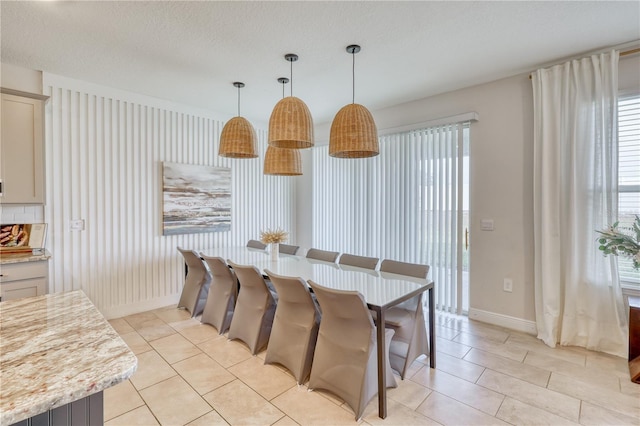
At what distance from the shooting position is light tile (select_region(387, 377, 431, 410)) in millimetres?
2084

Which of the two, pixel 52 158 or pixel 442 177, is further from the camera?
pixel 442 177

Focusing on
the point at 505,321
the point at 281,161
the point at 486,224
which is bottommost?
the point at 505,321

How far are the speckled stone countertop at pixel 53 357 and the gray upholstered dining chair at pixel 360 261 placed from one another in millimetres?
2382

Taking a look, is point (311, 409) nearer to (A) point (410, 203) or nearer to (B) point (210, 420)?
(B) point (210, 420)

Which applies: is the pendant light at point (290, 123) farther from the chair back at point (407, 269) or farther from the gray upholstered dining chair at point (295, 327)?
the chair back at point (407, 269)

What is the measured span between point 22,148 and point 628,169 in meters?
5.59

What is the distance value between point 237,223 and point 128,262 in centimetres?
158

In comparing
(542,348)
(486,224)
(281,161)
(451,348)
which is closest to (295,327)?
(451,348)

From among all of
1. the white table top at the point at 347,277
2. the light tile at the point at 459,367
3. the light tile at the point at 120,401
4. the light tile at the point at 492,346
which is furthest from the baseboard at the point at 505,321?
the light tile at the point at 120,401

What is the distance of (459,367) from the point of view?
8.30 ft

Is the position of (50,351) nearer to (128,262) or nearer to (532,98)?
(128,262)

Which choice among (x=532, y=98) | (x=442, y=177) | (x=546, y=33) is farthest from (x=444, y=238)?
(x=546, y=33)

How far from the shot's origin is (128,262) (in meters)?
3.79

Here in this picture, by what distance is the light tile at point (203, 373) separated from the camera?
228 centimetres
